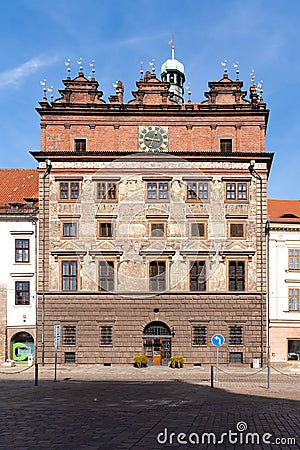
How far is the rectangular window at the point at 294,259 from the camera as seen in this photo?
42625 mm

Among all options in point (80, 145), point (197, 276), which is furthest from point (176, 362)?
point (80, 145)

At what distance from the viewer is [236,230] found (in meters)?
42.3

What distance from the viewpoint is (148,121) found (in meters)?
43.3

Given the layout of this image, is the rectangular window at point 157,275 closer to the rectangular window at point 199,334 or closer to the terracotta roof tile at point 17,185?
the rectangular window at point 199,334

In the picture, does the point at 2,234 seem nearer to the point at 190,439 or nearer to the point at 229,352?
the point at 229,352

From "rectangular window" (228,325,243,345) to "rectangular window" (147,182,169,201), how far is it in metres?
9.60

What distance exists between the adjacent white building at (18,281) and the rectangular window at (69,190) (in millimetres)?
2259

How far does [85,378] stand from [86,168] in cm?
1511

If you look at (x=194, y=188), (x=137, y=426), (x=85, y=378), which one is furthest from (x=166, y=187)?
(x=137, y=426)

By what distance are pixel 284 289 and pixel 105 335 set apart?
12148 millimetres

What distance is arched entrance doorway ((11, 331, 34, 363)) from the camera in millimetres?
42812

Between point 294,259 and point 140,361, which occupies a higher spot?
point 294,259

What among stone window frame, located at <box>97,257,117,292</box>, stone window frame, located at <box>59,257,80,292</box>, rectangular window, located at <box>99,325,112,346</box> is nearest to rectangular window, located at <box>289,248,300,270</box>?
stone window frame, located at <box>97,257,117,292</box>

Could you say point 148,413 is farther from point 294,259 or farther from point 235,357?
point 294,259
